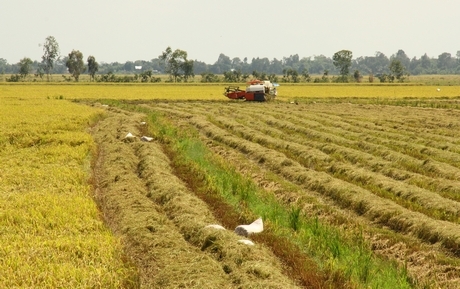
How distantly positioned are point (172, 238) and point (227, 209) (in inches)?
96.9

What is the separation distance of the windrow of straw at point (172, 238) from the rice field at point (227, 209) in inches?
1.2

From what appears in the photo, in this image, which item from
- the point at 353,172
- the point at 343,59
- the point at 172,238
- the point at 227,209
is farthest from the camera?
the point at 343,59

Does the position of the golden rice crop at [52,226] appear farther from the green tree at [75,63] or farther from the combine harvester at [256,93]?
the green tree at [75,63]

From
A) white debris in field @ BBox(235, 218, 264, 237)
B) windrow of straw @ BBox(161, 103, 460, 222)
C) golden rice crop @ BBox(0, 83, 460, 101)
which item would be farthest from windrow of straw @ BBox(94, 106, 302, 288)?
golden rice crop @ BBox(0, 83, 460, 101)

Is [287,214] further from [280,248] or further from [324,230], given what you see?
[280,248]

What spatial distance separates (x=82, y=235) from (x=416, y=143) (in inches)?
563

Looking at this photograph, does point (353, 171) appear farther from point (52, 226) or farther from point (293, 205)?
point (52, 226)

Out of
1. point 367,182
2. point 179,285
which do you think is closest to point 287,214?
point 367,182

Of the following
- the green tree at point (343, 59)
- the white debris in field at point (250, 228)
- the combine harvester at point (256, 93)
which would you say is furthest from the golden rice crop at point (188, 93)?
the green tree at point (343, 59)

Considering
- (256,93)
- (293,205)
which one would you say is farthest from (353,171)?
(256,93)

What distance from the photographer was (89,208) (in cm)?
1038

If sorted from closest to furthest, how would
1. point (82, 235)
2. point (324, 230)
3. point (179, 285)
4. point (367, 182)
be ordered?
point (179, 285) < point (82, 235) < point (324, 230) < point (367, 182)

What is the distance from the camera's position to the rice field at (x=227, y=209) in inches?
299

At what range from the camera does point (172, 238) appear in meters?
8.92
